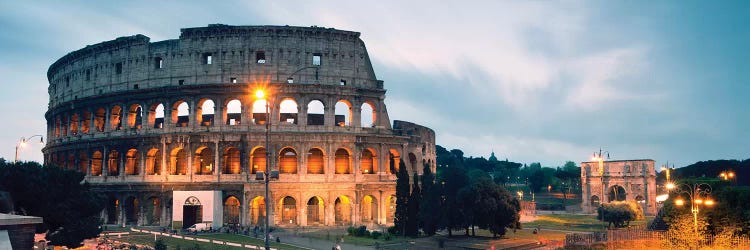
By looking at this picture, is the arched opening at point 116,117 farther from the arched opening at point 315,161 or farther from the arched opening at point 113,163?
the arched opening at point 315,161

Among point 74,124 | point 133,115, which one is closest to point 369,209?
point 133,115

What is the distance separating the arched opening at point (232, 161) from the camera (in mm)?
48081

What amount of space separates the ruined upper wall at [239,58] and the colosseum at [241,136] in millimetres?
87

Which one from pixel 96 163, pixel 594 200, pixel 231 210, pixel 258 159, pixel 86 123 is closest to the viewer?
pixel 231 210

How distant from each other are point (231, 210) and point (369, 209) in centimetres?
1205

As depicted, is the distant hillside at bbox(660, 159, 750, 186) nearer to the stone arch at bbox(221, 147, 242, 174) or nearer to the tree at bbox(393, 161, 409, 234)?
the tree at bbox(393, 161, 409, 234)

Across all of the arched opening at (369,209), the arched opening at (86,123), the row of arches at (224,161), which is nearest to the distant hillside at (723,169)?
the arched opening at (369,209)

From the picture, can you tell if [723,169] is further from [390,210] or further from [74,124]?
[74,124]

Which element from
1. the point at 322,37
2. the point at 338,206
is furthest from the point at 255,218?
the point at 322,37

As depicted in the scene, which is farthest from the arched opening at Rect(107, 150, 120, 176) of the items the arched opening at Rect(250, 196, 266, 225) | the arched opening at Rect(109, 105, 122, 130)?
the arched opening at Rect(250, 196, 266, 225)

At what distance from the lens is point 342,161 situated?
5034cm

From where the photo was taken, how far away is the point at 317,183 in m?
46.6

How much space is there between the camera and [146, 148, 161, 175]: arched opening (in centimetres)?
4838

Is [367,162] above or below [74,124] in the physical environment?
below
